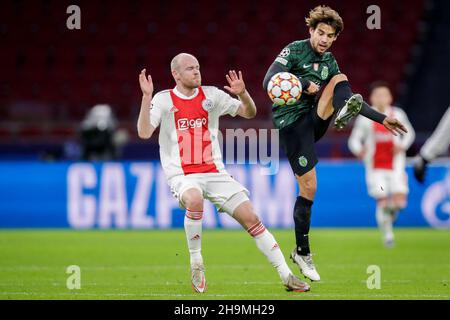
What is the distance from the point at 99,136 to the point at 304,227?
9.20 m

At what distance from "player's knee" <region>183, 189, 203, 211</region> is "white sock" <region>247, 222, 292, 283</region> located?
477 millimetres

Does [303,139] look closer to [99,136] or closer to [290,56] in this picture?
[290,56]

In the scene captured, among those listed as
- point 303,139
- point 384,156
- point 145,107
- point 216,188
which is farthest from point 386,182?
point 145,107

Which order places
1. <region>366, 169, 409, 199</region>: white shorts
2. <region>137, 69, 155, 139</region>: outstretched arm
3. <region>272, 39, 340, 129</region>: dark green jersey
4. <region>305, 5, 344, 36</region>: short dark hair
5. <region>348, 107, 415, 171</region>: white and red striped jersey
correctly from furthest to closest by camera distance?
1. <region>348, 107, 415, 171</region>: white and red striped jersey
2. <region>366, 169, 409, 199</region>: white shorts
3. <region>272, 39, 340, 129</region>: dark green jersey
4. <region>305, 5, 344, 36</region>: short dark hair
5. <region>137, 69, 155, 139</region>: outstretched arm

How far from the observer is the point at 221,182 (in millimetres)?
7980

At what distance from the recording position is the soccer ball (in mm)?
7941

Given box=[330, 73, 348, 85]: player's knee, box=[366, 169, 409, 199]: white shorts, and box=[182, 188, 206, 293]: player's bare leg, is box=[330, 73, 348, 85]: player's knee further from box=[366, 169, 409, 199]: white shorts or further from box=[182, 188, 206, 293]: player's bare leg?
box=[366, 169, 409, 199]: white shorts

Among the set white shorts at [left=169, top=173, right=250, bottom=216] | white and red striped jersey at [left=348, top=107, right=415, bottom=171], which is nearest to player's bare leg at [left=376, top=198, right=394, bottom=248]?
white and red striped jersey at [left=348, top=107, right=415, bottom=171]

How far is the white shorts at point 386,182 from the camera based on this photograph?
13828 mm

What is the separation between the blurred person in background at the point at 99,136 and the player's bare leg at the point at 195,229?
9449 mm

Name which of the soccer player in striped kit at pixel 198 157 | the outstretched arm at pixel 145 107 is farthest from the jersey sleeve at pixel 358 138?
the outstretched arm at pixel 145 107

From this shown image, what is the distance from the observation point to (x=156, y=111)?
7914 mm

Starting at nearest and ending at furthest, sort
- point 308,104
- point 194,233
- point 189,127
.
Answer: point 194,233 → point 189,127 → point 308,104

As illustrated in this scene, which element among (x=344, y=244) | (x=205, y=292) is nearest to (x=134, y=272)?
(x=205, y=292)
